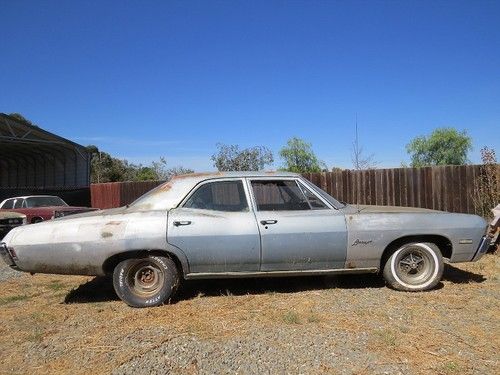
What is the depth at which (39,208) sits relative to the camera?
1409 centimetres

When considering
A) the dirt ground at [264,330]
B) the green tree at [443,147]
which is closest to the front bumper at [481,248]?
the dirt ground at [264,330]

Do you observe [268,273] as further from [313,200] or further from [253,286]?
[313,200]

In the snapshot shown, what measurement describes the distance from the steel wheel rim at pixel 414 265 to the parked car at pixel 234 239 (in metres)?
0.01

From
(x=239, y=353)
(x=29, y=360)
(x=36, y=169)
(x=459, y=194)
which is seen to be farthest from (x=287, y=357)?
(x=36, y=169)

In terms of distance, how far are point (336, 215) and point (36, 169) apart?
32410 millimetres

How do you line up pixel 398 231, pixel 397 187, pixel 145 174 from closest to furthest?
pixel 398 231, pixel 397 187, pixel 145 174

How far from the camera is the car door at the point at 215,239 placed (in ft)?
16.4

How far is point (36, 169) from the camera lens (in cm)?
3322

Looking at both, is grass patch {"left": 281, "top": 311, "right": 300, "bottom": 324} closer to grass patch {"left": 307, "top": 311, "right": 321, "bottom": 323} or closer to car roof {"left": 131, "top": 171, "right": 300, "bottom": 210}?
grass patch {"left": 307, "top": 311, "right": 321, "bottom": 323}

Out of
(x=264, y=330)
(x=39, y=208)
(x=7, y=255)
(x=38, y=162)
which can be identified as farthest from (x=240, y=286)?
(x=38, y=162)

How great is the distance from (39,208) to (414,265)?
12076 mm

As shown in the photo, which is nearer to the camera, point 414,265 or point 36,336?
point 36,336

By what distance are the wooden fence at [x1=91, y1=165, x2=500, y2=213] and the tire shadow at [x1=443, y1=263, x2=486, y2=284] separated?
4.52 metres

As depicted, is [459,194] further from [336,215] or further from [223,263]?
[223,263]
